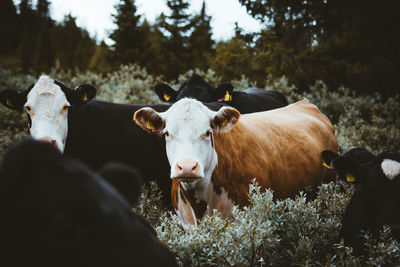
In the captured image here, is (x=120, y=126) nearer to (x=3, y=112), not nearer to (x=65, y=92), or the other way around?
(x=65, y=92)

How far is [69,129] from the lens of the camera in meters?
4.29

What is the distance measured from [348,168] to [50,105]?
353 centimetres

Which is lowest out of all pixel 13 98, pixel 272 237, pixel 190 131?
pixel 272 237

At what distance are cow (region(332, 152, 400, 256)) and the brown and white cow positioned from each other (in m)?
1.09

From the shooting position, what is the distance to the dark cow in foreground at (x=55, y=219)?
847 millimetres

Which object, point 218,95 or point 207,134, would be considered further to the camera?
point 218,95

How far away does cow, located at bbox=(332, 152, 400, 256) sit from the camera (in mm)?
2471

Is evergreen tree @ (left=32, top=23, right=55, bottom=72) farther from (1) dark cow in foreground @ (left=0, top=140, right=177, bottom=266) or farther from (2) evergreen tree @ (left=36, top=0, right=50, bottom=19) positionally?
(1) dark cow in foreground @ (left=0, top=140, right=177, bottom=266)

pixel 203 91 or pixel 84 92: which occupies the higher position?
pixel 84 92

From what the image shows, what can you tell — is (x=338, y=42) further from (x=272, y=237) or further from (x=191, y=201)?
(x=272, y=237)

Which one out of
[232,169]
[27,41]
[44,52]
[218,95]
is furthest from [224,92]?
[27,41]

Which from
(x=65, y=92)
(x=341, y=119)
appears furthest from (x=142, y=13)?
(x=65, y=92)

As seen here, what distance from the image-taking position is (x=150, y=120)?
3473 mm

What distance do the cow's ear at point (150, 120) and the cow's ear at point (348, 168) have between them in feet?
5.90
